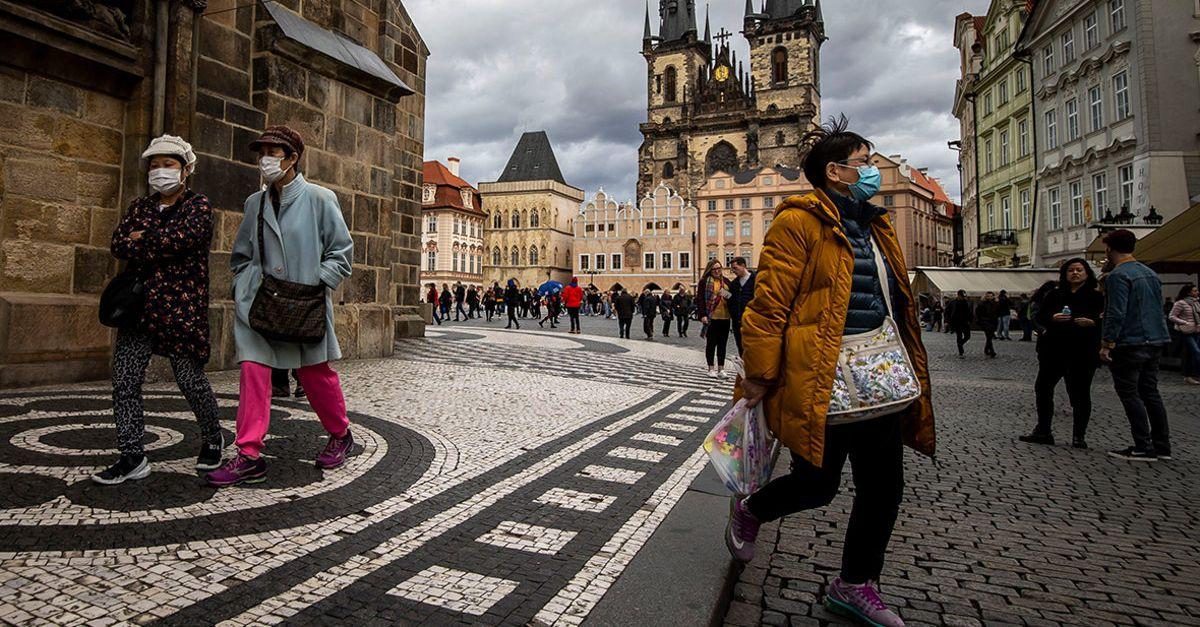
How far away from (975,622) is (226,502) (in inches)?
122

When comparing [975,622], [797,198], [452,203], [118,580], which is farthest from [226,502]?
[452,203]

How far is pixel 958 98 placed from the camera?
139 feet

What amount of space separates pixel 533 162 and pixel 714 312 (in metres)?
80.1

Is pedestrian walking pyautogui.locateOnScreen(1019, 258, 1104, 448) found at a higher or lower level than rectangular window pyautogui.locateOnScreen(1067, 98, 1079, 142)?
lower

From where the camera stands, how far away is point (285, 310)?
3.41 metres

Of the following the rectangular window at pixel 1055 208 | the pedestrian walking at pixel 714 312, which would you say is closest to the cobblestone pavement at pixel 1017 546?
the pedestrian walking at pixel 714 312

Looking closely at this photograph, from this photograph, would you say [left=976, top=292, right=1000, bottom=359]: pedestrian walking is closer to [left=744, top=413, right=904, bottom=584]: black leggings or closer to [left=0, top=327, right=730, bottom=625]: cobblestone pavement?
[left=0, top=327, right=730, bottom=625]: cobblestone pavement

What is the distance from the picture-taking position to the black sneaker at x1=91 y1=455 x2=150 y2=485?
3.13m

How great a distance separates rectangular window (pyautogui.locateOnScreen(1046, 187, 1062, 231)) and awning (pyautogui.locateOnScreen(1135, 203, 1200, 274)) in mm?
16272

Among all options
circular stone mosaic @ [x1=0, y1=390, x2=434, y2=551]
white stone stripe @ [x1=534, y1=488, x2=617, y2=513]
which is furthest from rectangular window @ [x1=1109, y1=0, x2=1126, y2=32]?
circular stone mosaic @ [x1=0, y1=390, x2=434, y2=551]

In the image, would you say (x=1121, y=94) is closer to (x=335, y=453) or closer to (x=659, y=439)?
(x=659, y=439)

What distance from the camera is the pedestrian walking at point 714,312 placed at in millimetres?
9727

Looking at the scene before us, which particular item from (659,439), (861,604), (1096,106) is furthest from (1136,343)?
(1096,106)

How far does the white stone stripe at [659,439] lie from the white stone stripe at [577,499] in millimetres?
1369
